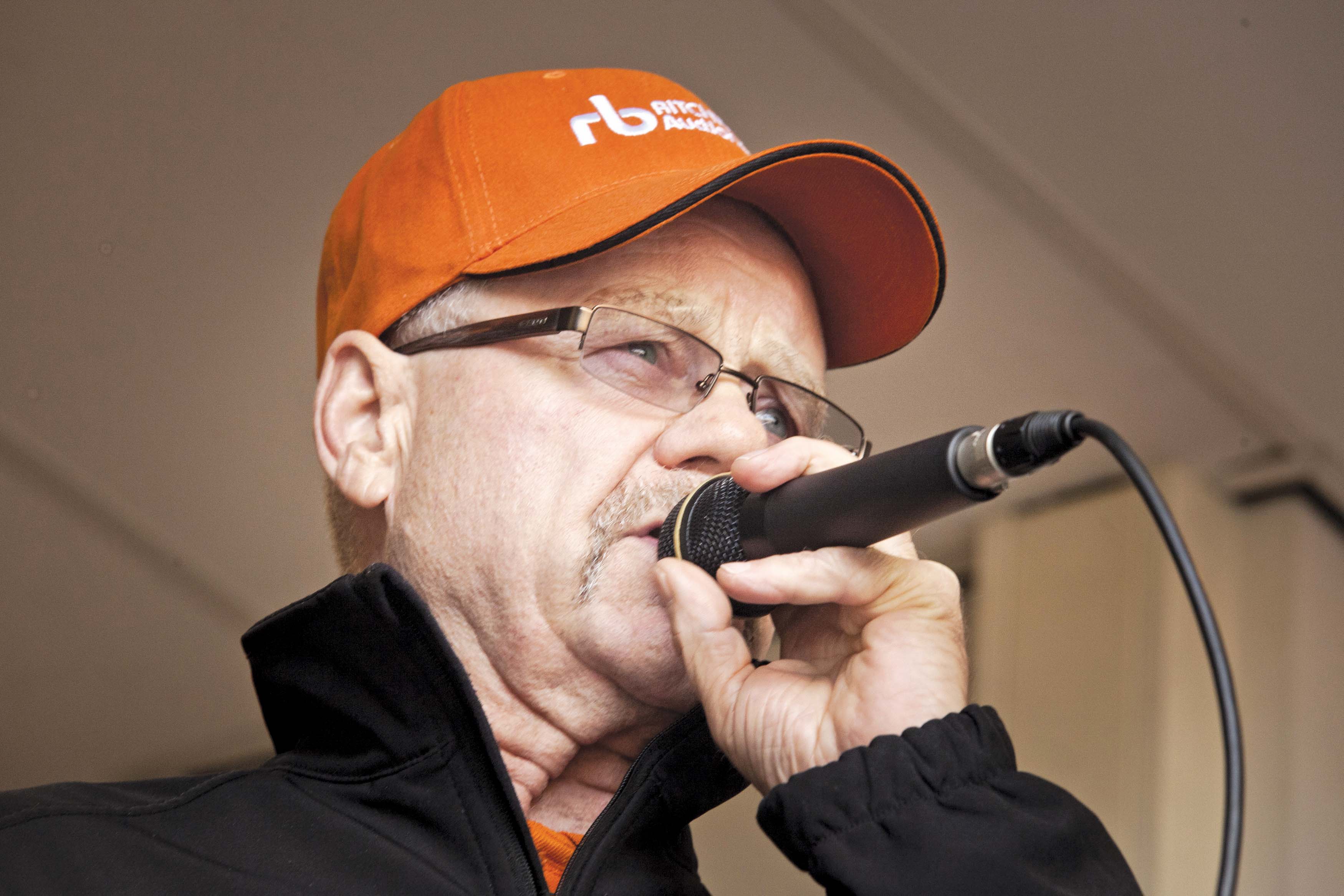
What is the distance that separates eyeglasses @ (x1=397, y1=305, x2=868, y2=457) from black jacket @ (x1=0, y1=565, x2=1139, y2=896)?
28 centimetres

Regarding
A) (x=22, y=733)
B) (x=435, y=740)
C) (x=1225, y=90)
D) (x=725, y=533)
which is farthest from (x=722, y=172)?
(x=22, y=733)

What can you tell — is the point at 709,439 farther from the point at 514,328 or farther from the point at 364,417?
the point at 364,417

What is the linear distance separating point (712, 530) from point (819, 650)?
136 mm

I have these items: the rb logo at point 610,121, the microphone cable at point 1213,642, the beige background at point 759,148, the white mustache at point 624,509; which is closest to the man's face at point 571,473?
the white mustache at point 624,509

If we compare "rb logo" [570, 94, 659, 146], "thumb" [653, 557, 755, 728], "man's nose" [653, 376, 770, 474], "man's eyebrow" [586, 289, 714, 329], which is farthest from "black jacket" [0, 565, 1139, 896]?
"rb logo" [570, 94, 659, 146]

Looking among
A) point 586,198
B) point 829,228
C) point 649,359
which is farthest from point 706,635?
point 829,228

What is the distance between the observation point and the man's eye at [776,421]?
1.15 meters

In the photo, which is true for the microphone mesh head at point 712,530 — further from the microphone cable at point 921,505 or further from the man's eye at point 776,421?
the man's eye at point 776,421

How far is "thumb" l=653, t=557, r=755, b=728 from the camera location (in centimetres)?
83

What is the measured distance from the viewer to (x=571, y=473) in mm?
974

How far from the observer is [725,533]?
828mm

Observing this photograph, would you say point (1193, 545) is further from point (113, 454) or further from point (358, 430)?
point (113, 454)

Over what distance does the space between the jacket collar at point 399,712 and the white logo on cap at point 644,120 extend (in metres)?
0.51

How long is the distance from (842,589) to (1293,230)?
1569mm
